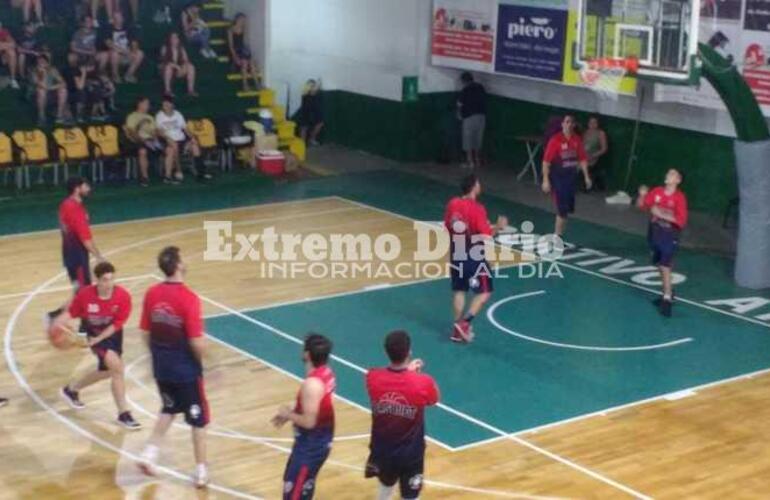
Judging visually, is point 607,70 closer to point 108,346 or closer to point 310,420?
point 108,346

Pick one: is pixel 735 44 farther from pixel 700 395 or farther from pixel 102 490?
pixel 102 490

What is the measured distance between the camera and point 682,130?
74.2ft

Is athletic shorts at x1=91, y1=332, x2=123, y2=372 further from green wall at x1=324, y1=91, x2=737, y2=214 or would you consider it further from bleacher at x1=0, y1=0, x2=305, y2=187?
green wall at x1=324, y1=91, x2=737, y2=214

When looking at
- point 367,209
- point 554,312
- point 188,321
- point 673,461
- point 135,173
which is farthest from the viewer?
point 135,173

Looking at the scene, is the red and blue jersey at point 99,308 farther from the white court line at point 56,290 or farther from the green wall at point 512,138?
the green wall at point 512,138

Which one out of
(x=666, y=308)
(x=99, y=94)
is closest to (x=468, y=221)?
(x=666, y=308)

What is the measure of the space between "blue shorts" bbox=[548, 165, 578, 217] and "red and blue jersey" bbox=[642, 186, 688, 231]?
2.87 meters

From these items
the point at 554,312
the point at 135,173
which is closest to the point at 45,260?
the point at 135,173

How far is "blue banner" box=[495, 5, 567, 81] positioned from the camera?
Answer: 2339 centimetres

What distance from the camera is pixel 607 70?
18625 millimetres

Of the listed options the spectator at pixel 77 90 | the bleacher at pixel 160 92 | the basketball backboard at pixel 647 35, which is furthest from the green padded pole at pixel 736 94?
the spectator at pixel 77 90

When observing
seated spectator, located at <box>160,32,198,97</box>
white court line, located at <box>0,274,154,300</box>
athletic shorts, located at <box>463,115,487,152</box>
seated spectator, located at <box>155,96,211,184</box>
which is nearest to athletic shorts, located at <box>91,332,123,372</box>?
white court line, located at <box>0,274,154,300</box>

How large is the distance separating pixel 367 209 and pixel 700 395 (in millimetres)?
9155

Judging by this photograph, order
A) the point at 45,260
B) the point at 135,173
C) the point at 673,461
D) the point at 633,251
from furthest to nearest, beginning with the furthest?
the point at 135,173 → the point at 633,251 → the point at 45,260 → the point at 673,461
